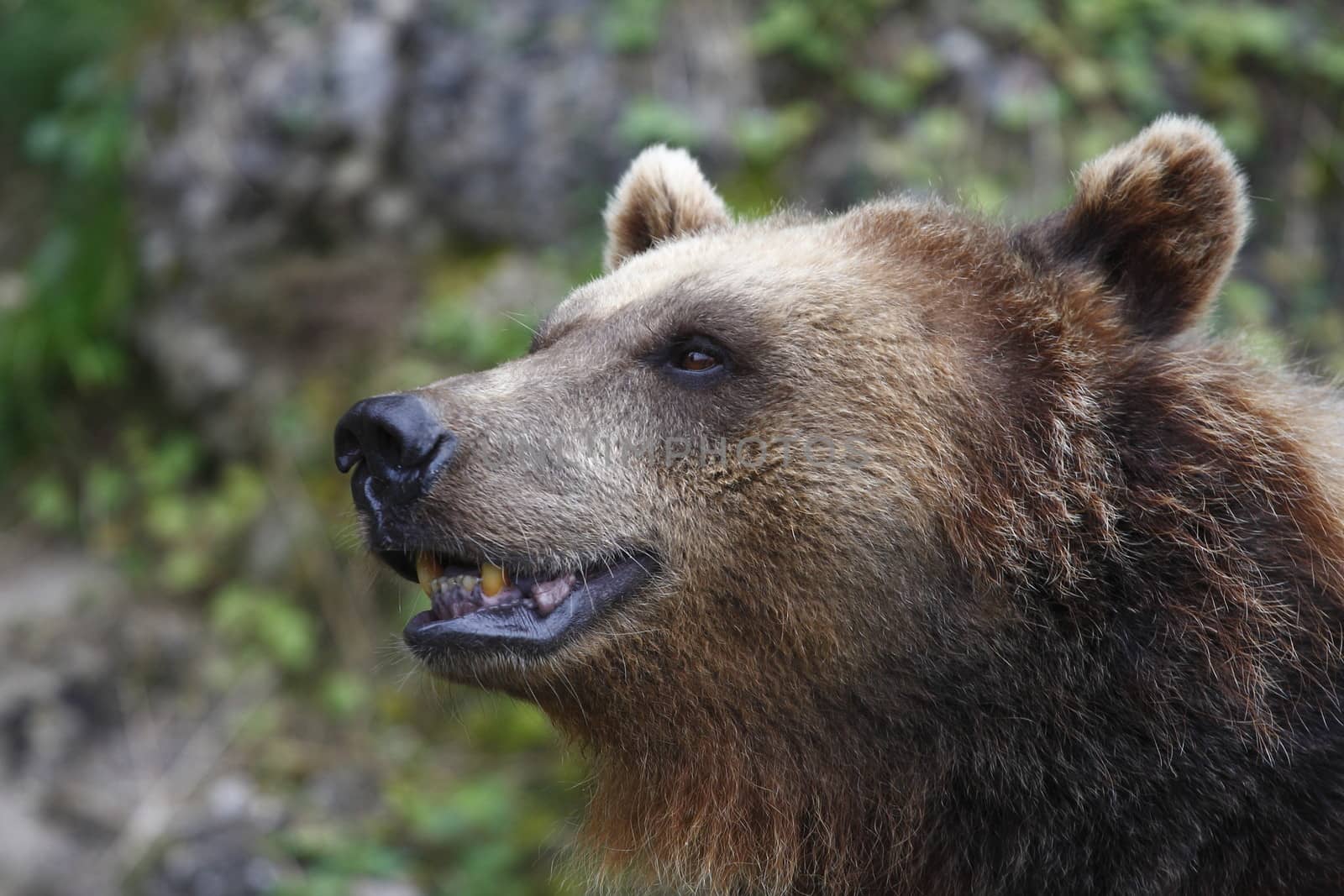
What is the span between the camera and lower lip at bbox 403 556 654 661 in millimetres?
3031

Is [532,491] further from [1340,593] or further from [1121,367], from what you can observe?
[1340,593]

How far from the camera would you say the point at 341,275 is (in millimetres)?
7828

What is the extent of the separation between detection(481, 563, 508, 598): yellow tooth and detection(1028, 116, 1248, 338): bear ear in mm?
1724

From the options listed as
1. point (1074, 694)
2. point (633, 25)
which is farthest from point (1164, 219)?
point (633, 25)

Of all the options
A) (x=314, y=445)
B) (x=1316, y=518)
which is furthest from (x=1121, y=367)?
(x=314, y=445)

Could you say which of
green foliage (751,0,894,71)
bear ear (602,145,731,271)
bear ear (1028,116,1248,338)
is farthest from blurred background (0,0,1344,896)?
bear ear (1028,116,1248,338)

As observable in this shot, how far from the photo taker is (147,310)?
8.20 m

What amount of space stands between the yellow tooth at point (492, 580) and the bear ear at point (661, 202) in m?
1.47

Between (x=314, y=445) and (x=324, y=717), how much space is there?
1587mm

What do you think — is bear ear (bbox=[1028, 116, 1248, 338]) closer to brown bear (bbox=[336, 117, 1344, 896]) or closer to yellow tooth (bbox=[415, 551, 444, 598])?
brown bear (bbox=[336, 117, 1344, 896])

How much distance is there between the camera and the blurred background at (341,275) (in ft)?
21.2

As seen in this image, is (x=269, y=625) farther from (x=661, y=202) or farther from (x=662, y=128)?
(x=661, y=202)

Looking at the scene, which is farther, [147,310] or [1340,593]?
[147,310]

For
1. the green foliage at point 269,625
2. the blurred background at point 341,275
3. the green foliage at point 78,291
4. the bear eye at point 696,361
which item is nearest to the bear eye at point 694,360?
the bear eye at point 696,361
